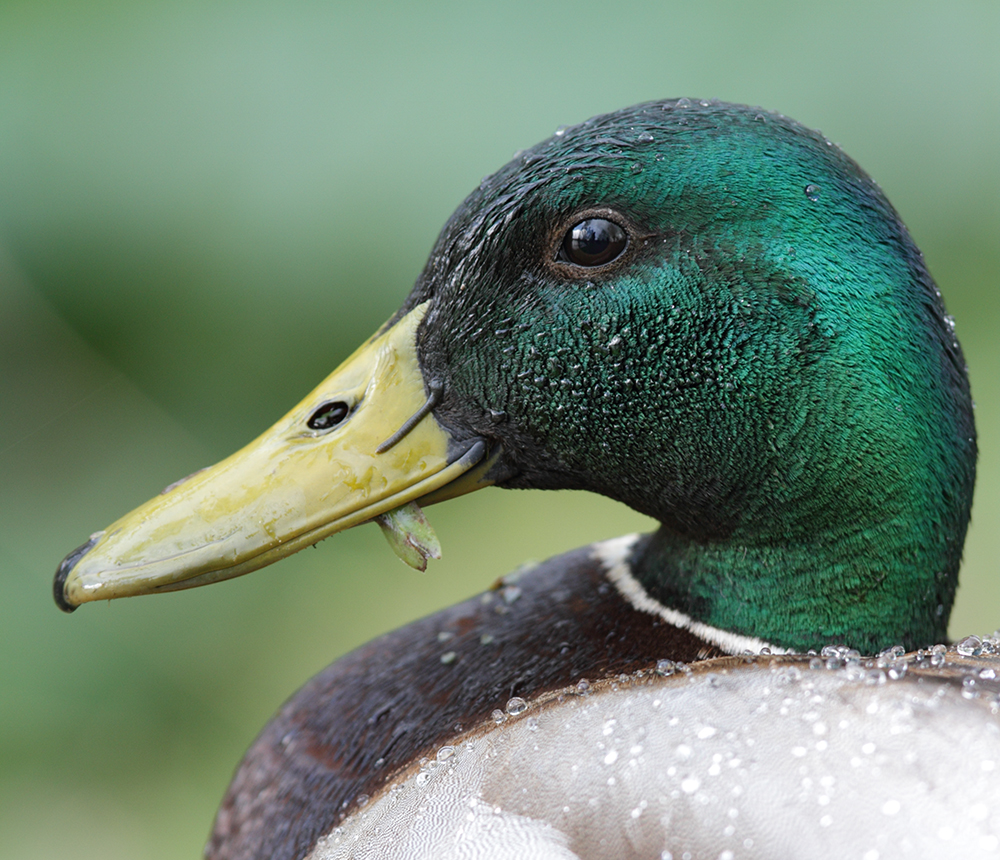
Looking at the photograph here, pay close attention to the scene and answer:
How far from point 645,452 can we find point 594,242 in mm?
183

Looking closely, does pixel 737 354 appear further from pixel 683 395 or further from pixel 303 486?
pixel 303 486

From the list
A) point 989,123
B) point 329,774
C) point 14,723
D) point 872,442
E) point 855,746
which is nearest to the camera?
point 855,746

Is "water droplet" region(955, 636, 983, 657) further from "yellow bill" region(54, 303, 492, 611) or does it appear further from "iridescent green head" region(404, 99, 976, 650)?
"yellow bill" region(54, 303, 492, 611)

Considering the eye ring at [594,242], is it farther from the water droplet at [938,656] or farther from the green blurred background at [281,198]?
the green blurred background at [281,198]

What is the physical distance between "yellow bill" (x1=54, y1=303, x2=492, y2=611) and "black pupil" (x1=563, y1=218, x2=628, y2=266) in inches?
6.3

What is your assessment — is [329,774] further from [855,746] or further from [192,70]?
[192,70]

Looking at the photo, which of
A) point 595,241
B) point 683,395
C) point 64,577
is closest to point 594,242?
point 595,241

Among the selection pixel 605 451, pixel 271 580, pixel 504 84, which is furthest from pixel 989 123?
pixel 605 451

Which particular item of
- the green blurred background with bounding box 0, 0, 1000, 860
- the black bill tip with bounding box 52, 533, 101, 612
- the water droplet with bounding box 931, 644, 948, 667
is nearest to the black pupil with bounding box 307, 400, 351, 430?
the black bill tip with bounding box 52, 533, 101, 612

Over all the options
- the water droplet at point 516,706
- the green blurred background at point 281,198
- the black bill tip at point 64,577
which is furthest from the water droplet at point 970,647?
the green blurred background at point 281,198

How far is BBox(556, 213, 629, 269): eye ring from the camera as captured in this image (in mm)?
856

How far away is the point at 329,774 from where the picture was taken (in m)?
0.97

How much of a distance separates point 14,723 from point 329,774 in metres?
1.43

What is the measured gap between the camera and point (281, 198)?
2.55 meters
